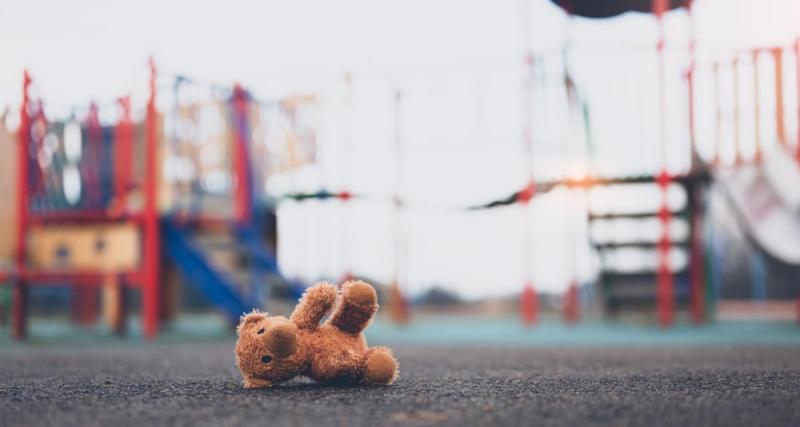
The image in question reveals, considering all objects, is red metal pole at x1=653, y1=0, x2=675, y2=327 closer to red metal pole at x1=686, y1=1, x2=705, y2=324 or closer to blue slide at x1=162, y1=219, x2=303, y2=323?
red metal pole at x1=686, y1=1, x2=705, y2=324

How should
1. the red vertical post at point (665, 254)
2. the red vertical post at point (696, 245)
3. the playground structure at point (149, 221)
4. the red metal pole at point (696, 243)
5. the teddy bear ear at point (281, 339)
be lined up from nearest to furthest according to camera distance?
the teddy bear ear at point (281, 339), the playground structure at point (149, 221), the red vertical post at point (665, 254), the red metal pole at point (696, 243), the red vertical post at point (696, 245)

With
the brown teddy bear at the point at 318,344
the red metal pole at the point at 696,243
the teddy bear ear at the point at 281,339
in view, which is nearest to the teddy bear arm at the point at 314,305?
the brown teddy bear at the point at 318,344

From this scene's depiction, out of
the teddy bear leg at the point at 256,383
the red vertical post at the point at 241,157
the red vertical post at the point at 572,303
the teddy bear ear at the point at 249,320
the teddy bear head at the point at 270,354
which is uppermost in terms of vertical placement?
the red vertical post at the point at 241,157

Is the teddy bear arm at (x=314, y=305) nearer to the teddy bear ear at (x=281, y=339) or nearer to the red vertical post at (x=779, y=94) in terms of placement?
the teddy bear ear at (x=281, y=339)

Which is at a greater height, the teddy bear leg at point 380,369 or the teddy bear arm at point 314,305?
the teddy bear arm at point 314,305

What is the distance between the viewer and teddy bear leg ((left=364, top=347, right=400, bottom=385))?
1.88 metres

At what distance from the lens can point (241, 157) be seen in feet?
17.9

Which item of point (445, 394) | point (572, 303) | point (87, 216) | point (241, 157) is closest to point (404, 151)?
point (241, 157)

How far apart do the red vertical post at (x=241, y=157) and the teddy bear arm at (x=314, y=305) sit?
3.40 meters

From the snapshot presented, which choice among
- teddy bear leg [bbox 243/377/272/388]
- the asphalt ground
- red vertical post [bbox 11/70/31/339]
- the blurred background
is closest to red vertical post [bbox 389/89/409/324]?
the blurred background

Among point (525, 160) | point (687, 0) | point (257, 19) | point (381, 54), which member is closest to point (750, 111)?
point (687, 0)

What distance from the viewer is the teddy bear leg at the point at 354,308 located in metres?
1.95

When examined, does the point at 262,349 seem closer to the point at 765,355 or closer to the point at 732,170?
the point at 765,355

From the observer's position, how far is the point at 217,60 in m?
Answer: 6.11
